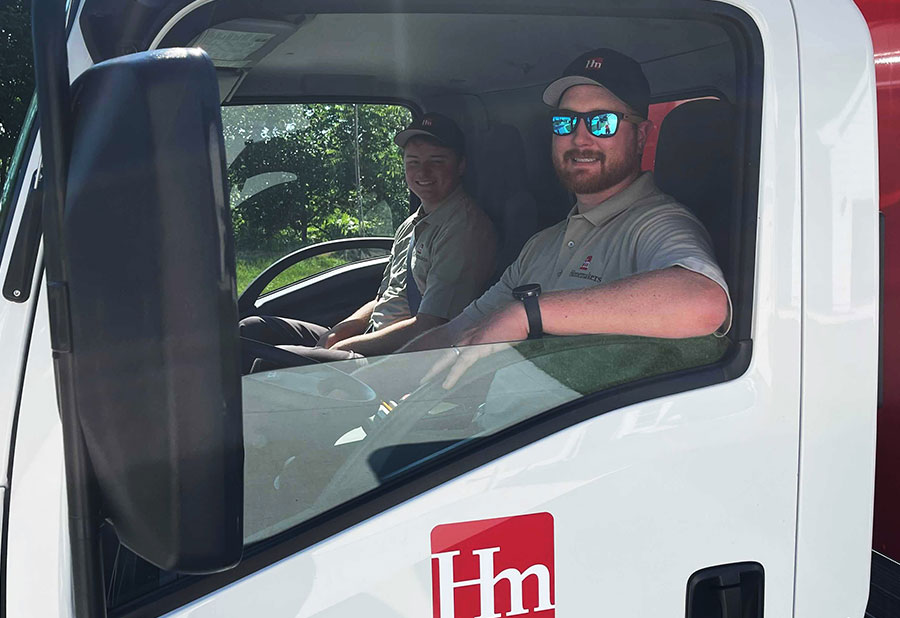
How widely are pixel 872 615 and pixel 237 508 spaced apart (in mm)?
1355

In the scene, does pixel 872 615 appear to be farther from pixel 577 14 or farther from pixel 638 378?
pixel 577 14

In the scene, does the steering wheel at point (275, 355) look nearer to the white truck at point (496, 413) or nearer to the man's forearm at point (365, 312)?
the white truck at point (496, 413)

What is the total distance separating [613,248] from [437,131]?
1.67 ft

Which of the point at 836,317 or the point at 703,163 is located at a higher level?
the point at 703,163

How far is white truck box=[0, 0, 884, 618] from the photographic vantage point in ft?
3.79

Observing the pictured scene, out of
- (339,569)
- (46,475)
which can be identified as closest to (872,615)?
(339,569)

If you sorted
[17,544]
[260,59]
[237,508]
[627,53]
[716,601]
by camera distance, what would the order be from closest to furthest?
1. [237,508]
2. [17,544]
3. [716,601]
4. [260,59]
5. [627,53]

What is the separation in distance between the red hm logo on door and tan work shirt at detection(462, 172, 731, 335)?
406 mm

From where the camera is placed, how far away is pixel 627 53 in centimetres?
179

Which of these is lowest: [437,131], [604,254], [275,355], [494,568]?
[494,568]

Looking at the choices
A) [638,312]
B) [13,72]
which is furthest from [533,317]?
[13,72]

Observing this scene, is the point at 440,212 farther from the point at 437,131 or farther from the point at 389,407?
the point at 389,407

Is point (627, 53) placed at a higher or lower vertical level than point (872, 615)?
higher

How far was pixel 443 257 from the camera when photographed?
2.03 m
